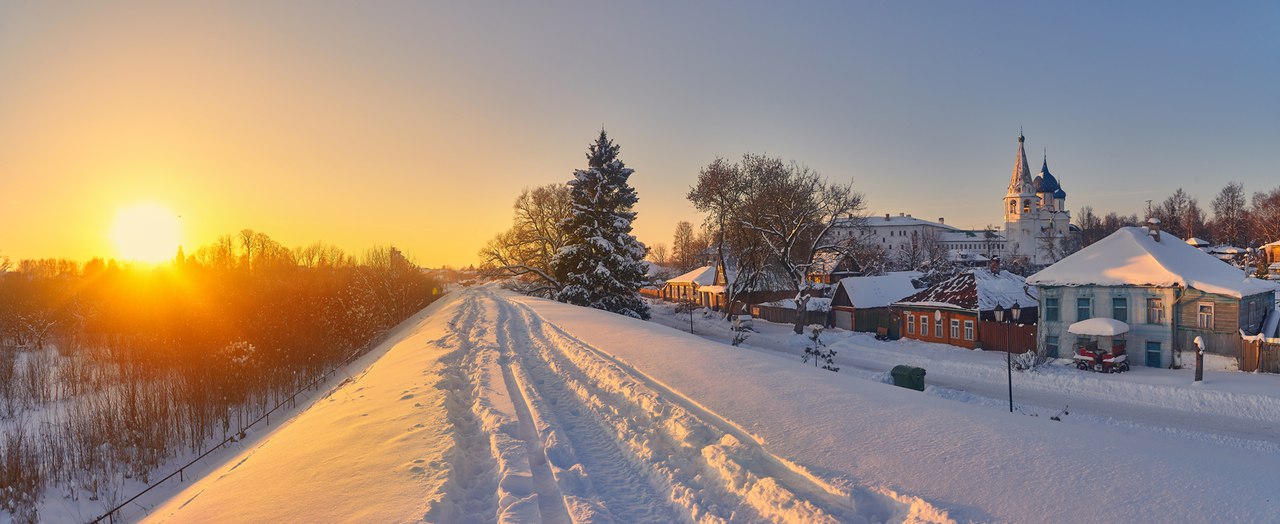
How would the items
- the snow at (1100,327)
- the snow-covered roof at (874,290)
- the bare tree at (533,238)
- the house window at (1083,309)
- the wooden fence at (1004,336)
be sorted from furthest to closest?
the bare tree at (533,238)
the snow-covered roof at (874,290)
the wooden fence at (1004,336)
the house window at (1083,309)
the snow at (1100,327)

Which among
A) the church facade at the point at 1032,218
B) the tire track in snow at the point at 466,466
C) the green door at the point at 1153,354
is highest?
the church facade at the point at 1032,218

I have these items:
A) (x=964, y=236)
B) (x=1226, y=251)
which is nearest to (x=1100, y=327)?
(x=1226, y=251)

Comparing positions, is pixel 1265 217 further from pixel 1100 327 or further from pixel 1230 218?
pixel 1100 327

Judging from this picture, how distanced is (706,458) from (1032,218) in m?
98.5

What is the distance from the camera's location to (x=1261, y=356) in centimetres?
1948

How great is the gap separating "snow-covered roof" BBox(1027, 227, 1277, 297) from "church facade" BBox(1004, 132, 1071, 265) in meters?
65.3

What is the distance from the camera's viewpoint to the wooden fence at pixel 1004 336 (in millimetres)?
26172

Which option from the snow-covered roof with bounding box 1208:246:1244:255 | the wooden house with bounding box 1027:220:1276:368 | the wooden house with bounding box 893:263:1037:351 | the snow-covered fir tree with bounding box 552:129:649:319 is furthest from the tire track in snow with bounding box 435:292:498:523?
the snow-covered roof with bounding box 1208:246:1244:255

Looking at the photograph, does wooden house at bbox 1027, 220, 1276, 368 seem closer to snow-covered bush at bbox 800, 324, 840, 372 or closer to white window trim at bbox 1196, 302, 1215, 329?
white window trim at bbox 1196, 302, 1215, 329

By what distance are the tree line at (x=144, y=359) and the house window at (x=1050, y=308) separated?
30.3 meters

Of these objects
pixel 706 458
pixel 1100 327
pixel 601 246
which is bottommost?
pixel 706 458

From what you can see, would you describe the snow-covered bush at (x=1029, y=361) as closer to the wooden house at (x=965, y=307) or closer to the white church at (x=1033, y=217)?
the wooden house at (x=965, y=307)

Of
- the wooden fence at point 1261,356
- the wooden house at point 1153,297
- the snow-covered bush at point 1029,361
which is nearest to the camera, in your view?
the wooden fence at point 1261,356

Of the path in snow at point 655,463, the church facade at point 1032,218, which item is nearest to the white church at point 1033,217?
the church facade at point 1032,218
